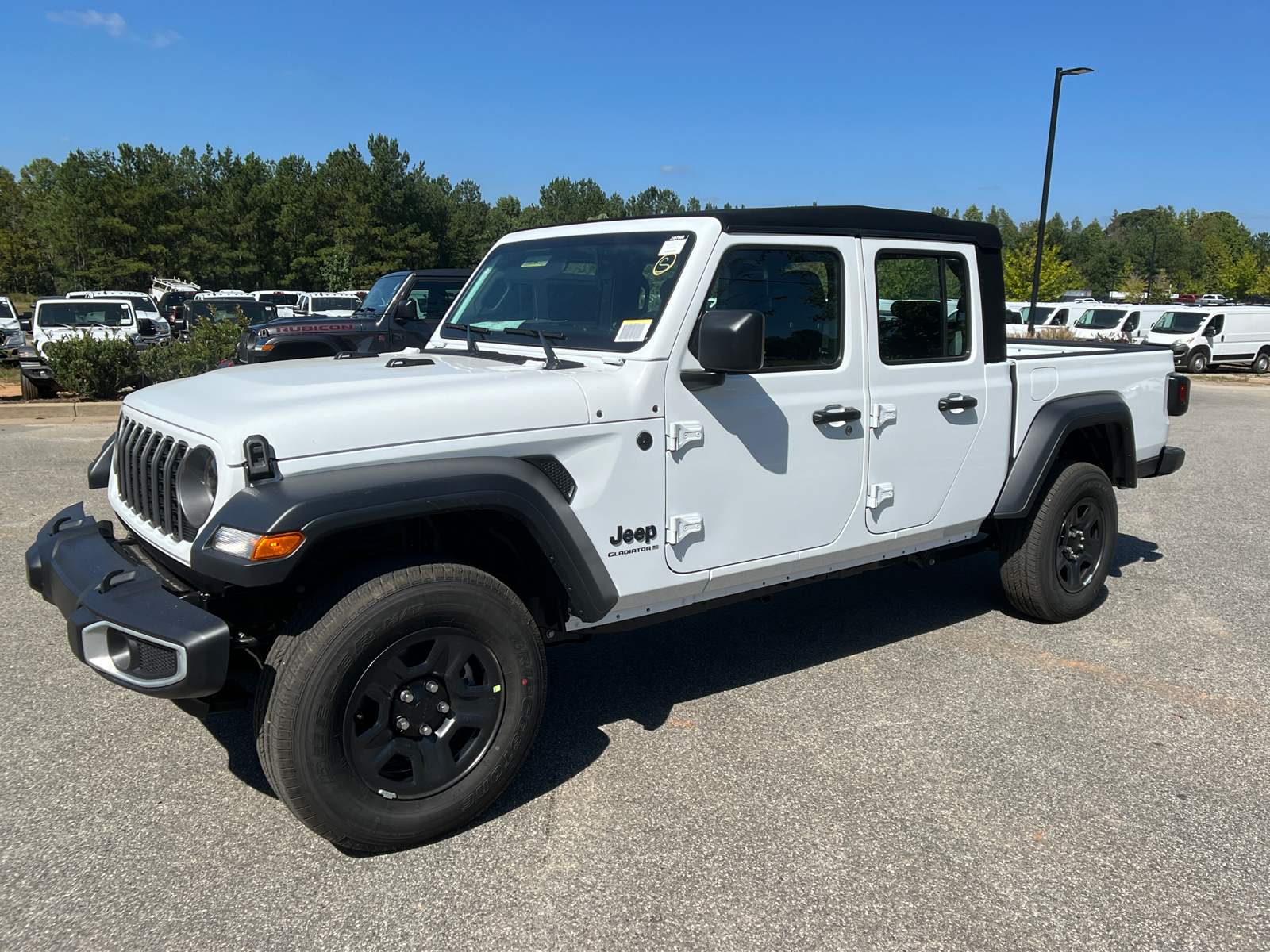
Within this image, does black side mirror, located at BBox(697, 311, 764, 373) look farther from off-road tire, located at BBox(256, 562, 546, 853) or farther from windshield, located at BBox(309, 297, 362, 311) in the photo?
windshield, located at BBox(309, 297, 362, 311)

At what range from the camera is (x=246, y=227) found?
204 ft

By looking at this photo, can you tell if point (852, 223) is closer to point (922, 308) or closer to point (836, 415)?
point (922, 308)

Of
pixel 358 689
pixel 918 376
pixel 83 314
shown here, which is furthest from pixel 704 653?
pixel 83 314

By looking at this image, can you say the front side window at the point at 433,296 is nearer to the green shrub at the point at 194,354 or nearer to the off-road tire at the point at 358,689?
the green shrub at the point at 194,354

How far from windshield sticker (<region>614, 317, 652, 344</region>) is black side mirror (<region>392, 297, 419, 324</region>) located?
7.42 meters

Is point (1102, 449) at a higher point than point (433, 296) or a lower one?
lower

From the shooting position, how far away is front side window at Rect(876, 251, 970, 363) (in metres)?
4.02

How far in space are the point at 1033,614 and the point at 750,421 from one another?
2460 mm

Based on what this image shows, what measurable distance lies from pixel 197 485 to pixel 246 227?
2605 inches

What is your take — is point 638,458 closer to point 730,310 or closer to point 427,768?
A: point 730,310

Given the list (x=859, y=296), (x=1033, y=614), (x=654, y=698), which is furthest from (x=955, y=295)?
(x=654, y=698)

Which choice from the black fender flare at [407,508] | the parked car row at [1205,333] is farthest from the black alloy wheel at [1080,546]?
the parked car row at [1205,333]

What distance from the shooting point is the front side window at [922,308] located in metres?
4.02

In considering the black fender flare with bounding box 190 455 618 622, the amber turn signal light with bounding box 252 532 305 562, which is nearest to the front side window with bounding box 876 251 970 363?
the black fender flare with bounding box 190 455 618 622
